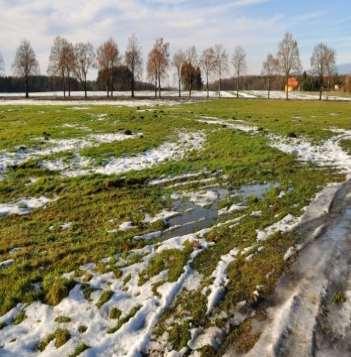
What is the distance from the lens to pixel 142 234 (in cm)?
1066

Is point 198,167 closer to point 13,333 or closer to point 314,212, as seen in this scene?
point 314,212

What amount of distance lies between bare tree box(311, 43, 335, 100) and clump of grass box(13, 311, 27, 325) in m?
77.6

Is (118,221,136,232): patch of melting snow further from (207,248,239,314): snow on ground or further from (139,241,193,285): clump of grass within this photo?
(207,248,239,314): snow on ground

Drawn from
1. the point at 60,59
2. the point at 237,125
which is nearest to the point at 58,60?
the point at 60,59

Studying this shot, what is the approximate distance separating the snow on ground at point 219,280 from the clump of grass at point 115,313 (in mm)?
1650

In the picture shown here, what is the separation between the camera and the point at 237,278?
26.9 feet

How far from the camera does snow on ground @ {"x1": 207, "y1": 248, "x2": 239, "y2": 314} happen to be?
7414 millimetres

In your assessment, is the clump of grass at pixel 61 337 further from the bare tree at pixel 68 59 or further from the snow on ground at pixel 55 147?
the bare tree at pixel 68 59

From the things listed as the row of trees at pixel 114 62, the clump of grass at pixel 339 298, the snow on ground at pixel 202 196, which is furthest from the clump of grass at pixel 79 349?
the row of trees at pixel 114 62

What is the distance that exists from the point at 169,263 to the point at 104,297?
1772 mm

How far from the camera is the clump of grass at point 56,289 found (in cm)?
784

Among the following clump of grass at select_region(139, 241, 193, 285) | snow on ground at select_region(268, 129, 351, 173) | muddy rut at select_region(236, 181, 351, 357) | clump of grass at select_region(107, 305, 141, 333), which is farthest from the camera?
snow on ground at select_region(268, 129, 351, 173)

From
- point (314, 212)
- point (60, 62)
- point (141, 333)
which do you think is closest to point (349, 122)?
point (314, 212)

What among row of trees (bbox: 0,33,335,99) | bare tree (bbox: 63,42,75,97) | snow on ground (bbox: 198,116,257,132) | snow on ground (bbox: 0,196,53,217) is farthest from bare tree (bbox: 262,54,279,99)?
snow on ground (bbox: 0,196,53,217)
